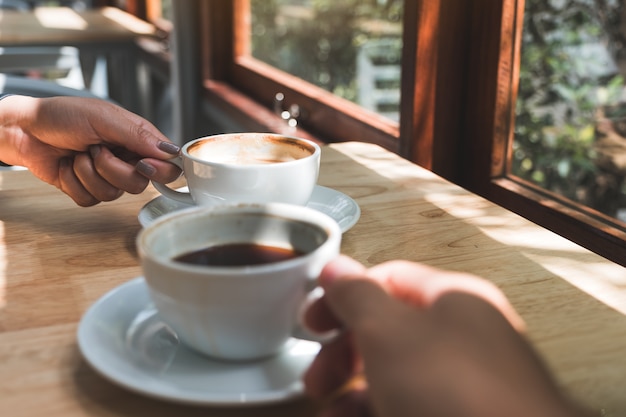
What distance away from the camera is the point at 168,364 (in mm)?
468

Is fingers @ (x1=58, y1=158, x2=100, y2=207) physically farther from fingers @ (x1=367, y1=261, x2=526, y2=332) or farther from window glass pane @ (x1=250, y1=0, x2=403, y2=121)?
window glass pane @ (x1=250, y1=0, x2=403, y2=121)

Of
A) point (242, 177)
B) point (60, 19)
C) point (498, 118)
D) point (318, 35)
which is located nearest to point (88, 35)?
point (60, 19)

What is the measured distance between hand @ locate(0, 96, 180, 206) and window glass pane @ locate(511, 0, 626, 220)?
697mm

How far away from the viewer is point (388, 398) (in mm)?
351

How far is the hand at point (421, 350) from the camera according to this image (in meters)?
0.33

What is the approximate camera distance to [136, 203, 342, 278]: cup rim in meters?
0.42

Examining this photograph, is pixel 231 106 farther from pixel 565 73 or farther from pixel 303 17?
pixel 565 73

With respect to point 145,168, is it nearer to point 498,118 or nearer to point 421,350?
point 421,350

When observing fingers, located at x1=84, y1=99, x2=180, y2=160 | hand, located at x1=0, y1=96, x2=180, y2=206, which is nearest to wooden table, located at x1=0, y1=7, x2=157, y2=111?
hand, located at x1=0, y1=96, x2=180, y2=206

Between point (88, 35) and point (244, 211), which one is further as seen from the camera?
point (88, 35)

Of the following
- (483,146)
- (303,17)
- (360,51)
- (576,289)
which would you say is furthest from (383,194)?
(303,17)

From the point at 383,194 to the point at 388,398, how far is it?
21.4 inches

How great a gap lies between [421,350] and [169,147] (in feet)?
1.57

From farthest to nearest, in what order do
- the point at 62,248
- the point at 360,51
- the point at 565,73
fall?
the point at 360,51 < the point at 565,73 < the point at 62,248
